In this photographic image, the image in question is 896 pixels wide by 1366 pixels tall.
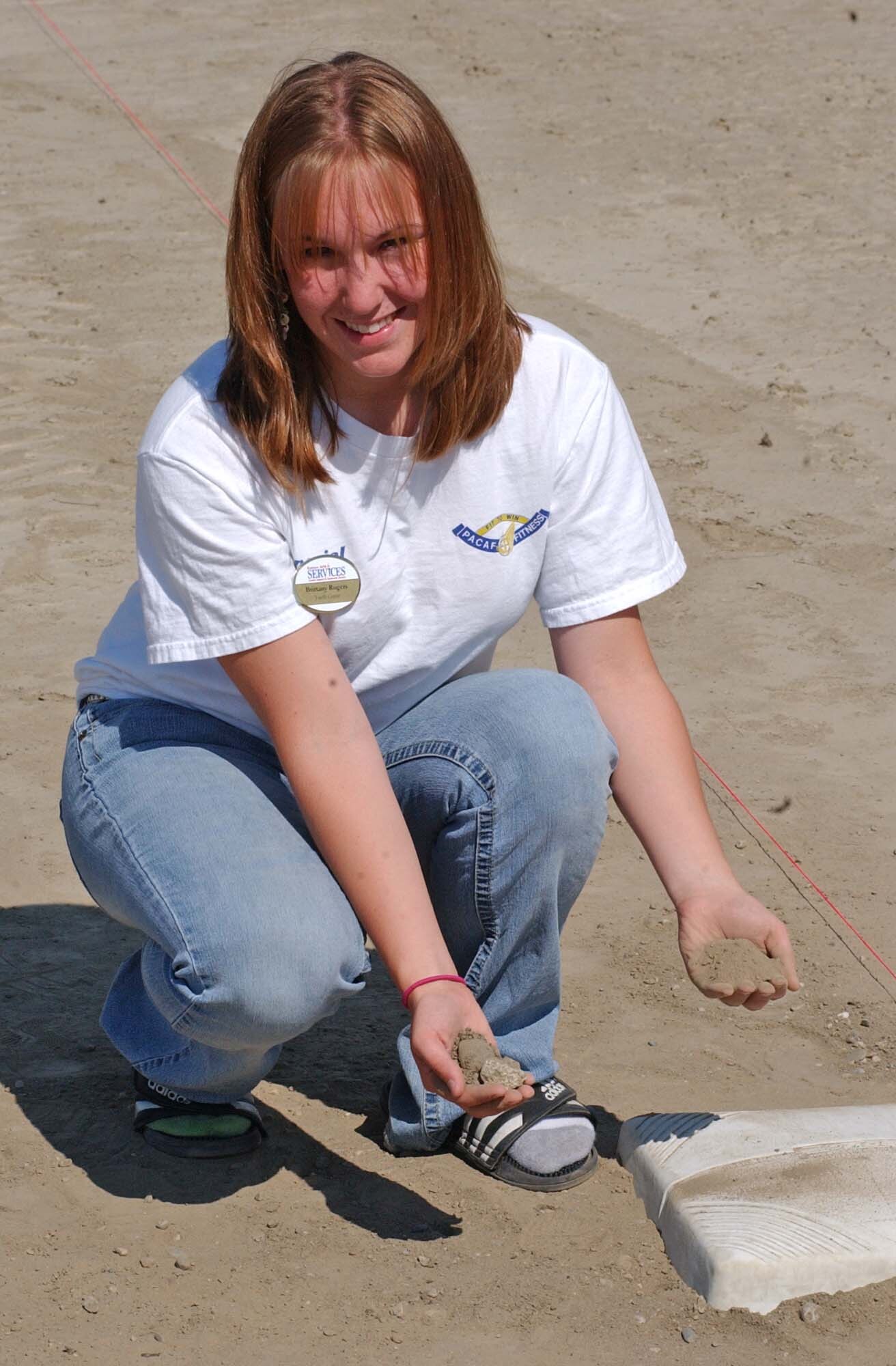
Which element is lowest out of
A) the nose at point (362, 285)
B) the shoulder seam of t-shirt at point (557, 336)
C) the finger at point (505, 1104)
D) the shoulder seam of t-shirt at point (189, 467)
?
the finger at point (505, 1104)

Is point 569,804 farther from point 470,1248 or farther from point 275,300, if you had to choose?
point 275,300

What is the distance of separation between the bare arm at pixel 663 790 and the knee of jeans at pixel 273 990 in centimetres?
38

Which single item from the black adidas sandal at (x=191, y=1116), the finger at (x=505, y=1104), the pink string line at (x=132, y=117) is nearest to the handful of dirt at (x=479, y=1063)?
the finger at (x=505, y=1104)

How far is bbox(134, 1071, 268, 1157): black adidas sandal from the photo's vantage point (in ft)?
6.88

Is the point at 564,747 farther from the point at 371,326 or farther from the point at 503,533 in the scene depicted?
the point at 371,326

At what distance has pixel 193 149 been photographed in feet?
21.0

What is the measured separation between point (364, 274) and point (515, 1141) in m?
1.05

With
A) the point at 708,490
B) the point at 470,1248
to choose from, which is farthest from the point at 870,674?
the point at 470,1248

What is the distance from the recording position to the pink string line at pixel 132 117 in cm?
600

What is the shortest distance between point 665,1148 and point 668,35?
6856 millimetres

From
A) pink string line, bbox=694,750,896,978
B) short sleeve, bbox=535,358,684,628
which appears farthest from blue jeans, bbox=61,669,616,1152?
pink string line, bbox=694,750,896,978

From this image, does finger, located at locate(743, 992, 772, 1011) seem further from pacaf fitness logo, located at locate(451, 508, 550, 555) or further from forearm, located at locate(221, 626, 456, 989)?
pacaf fitness logo, located at locate(451, 508, 550, 555)

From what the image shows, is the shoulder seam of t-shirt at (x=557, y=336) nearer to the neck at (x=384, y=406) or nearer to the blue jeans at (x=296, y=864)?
the neck at (x=384, y=406)

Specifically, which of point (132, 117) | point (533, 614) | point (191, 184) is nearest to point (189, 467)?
point (533, 614)
